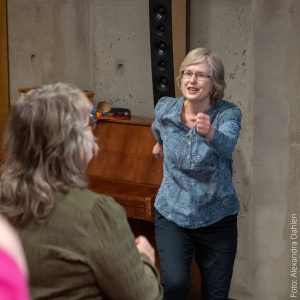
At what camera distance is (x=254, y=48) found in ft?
11.7

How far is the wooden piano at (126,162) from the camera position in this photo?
11.9 ft

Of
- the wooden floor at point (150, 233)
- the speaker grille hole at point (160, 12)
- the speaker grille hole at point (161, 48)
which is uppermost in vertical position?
the speaker grille hole at point (160, 12)

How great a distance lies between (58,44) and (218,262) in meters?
2.05

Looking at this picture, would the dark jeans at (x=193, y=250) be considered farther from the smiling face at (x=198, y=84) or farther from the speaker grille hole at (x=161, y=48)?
the speaker grille hole at (x=161, y=48)

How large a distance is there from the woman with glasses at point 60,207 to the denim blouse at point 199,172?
1195 millimetres

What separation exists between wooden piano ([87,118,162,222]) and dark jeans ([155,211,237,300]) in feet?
1.95

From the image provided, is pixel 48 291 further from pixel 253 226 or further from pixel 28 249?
pixel 253 226

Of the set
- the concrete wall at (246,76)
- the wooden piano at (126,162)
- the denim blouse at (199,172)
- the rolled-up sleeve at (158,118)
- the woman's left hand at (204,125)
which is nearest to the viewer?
the woman's left hand at (204,125)

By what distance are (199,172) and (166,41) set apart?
1055 millimetres

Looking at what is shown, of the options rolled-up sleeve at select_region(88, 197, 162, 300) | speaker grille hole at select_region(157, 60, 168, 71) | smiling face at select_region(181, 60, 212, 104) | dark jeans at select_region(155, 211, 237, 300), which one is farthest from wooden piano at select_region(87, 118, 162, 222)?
rolled-up sleeve at select_region(88, 197, 162, 300)

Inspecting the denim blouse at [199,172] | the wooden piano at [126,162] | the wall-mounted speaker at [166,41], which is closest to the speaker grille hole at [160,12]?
the wall-mounted speaker at [166,41]

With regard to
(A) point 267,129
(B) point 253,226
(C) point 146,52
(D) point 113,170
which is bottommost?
(B) point 253,226

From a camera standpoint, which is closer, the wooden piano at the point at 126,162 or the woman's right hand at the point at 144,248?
the woman's right hand at the point at 144,248

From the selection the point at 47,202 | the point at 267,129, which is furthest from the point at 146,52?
the point at 47,202
